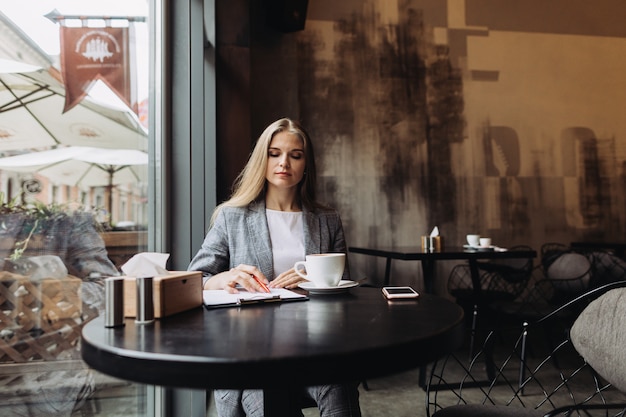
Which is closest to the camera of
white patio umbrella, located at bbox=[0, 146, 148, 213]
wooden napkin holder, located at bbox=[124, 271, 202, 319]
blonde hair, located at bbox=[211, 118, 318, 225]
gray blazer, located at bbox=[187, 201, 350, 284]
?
wooden napkin holder, located at bbox=[124, 271, 202, 319]

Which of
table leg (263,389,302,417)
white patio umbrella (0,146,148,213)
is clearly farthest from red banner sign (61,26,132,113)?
table leg (263,389,302,417)

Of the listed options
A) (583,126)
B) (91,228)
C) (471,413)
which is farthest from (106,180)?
(583,126)

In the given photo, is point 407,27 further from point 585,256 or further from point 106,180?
point 106,180

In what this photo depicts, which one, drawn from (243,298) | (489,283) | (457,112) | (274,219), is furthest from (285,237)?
(457,112)

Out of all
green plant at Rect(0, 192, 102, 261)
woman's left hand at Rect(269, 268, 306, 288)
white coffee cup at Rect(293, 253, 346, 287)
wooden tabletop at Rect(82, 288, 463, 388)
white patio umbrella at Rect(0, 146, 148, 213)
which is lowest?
wooden tabletop at Rect(82, 288, 463, 388)

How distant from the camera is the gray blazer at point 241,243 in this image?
1620mm

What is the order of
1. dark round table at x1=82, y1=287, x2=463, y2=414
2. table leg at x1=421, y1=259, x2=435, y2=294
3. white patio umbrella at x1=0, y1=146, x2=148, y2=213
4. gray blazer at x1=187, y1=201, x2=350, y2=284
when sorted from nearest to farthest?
1. dark round table at x1=82, y1=287, x2=463, y2=414
2. white patio umbrella at x1=0, y1=146, x2=148, y2=213
3. gray blazer at x1=187, y1=201, x2=350, y2=284
4. table leg at x1=421, y1=259, x2=435, y2=294

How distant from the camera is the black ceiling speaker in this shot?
399cm

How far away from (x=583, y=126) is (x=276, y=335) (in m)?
5.57

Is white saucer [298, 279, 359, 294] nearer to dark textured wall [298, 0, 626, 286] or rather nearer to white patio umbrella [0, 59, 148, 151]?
white patio umbrella [0, 59, 148, 151]

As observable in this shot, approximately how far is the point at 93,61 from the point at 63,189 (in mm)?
471

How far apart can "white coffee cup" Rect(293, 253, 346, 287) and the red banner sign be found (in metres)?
0.87

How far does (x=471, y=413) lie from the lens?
46.2 inches

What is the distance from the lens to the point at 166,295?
88cm
